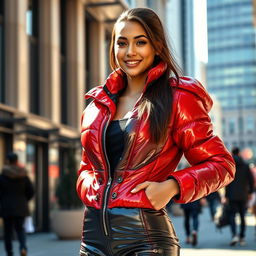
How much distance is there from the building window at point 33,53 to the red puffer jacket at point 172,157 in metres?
16.1

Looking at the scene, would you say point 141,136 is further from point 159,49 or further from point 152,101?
point 159,49

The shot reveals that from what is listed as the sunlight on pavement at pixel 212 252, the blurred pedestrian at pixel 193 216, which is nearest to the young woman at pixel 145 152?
the sunlight on pavement at pixel 212 252

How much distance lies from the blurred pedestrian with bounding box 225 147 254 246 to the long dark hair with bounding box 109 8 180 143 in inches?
392

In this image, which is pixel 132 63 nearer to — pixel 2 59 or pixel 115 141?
pixel 115 141

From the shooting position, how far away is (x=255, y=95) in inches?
5359

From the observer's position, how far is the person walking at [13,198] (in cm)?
1020

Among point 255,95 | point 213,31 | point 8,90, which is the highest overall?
point 213,31

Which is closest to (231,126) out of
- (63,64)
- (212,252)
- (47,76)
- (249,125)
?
(249,125)

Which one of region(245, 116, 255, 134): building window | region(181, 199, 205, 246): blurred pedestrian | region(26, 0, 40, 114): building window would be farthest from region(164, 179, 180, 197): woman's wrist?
region(245, 116, 255, 134): building window

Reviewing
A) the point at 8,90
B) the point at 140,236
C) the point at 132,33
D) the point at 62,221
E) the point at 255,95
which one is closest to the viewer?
the point at 140,236

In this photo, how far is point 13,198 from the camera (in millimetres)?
10273

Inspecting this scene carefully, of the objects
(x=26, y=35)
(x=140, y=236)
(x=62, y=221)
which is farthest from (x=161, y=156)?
(x=26, y=35)

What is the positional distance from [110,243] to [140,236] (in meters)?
0.11

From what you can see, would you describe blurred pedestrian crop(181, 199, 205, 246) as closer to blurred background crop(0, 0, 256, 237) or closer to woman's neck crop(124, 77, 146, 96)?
blurred background crop(0, 0, 256, 237)
